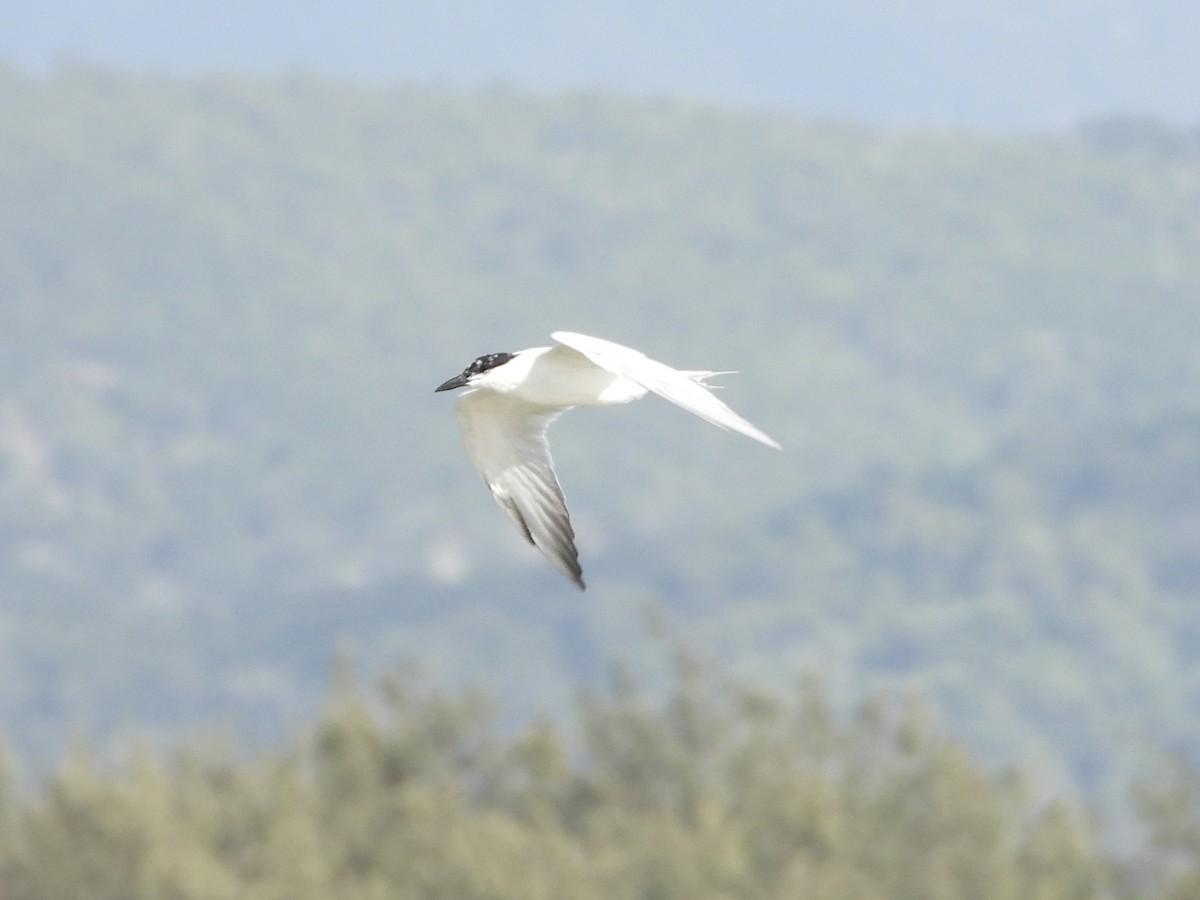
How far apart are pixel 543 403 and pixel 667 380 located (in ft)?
5.54

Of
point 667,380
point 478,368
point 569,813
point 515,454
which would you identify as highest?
point 478,368

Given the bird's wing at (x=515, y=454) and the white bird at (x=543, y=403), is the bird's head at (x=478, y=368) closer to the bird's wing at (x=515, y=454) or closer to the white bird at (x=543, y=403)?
the white bird at (x=543, y=403)

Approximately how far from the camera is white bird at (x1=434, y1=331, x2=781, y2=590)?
9242mm

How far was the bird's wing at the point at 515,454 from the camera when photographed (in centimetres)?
1130

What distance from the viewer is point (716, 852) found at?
1195 inches

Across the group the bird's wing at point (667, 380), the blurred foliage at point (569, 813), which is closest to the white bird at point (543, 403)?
the bird's wing at point (667, 380)

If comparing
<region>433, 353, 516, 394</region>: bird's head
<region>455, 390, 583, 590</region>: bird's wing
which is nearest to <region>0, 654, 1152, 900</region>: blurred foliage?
<region>455, 390, 583, 590</region>: bird's wing

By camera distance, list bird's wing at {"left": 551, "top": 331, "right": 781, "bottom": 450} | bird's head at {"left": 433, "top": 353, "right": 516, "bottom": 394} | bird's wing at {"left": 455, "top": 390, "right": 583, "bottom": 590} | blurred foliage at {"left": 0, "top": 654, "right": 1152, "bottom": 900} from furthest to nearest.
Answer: blurred foliage at {"left": 0, "top": 654, "right": 1152, "bottom": 900}
bird's wing at {"left": 455, "top": 390, "right": 583, "bottom": 590}
bird's head at {"left": 433, "top": 353, "right": 516, "bottom": 394}
bird's wing at {"left": 551, "top": 331, "right": 781, "bottom": 450}

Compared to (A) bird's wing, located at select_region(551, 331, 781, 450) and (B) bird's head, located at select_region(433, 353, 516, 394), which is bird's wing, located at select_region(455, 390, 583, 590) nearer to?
(B) bird's head, located at select_region(433, 353, 516, 394)

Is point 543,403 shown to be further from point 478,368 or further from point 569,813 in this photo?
point 569,813

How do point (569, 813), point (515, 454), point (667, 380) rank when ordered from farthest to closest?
point (569, 813)
point (515, 454)
point (667, 380)

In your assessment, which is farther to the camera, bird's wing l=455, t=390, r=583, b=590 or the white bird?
bird's wing l=455, t=390, r=583, b=590

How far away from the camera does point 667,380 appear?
30.1ft

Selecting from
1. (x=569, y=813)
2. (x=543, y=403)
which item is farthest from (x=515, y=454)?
(x=569, y=813)
